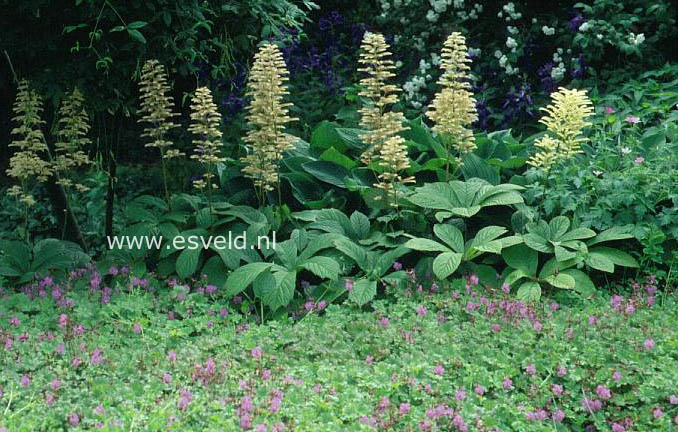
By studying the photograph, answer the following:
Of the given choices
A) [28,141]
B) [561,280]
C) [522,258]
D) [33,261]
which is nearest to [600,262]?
[561,280]

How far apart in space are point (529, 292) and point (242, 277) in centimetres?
147

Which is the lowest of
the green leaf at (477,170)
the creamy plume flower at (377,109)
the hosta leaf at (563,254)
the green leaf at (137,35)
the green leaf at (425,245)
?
the hosta leaf at (563,254)

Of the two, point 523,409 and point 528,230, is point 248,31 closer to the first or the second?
point 528,230

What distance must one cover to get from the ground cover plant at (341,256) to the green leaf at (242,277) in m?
0.02

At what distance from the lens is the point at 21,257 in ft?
15.0

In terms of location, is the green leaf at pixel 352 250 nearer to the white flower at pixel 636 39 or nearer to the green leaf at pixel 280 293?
the green leaf at pixel 280 293

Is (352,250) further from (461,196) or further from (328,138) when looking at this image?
(328,138)

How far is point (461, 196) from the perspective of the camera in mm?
4555

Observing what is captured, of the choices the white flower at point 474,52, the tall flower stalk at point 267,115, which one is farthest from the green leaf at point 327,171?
the white flower at point 474,52

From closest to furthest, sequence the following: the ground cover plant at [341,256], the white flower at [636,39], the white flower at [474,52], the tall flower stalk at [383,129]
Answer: the ground cover plant at [341,256]
the tall flower stalk at [383,129]
the white flower at [636,39]
the white flower at [474,52]

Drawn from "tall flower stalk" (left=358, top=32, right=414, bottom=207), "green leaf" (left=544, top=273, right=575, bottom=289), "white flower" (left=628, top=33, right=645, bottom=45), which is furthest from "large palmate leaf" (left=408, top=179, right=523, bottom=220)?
"white flower" (left=628, top=33, right=645, bottom=45)

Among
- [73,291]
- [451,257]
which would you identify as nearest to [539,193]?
[451,257]

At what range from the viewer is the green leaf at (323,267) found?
4.11 meters

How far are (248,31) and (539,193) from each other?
6.37 feet
